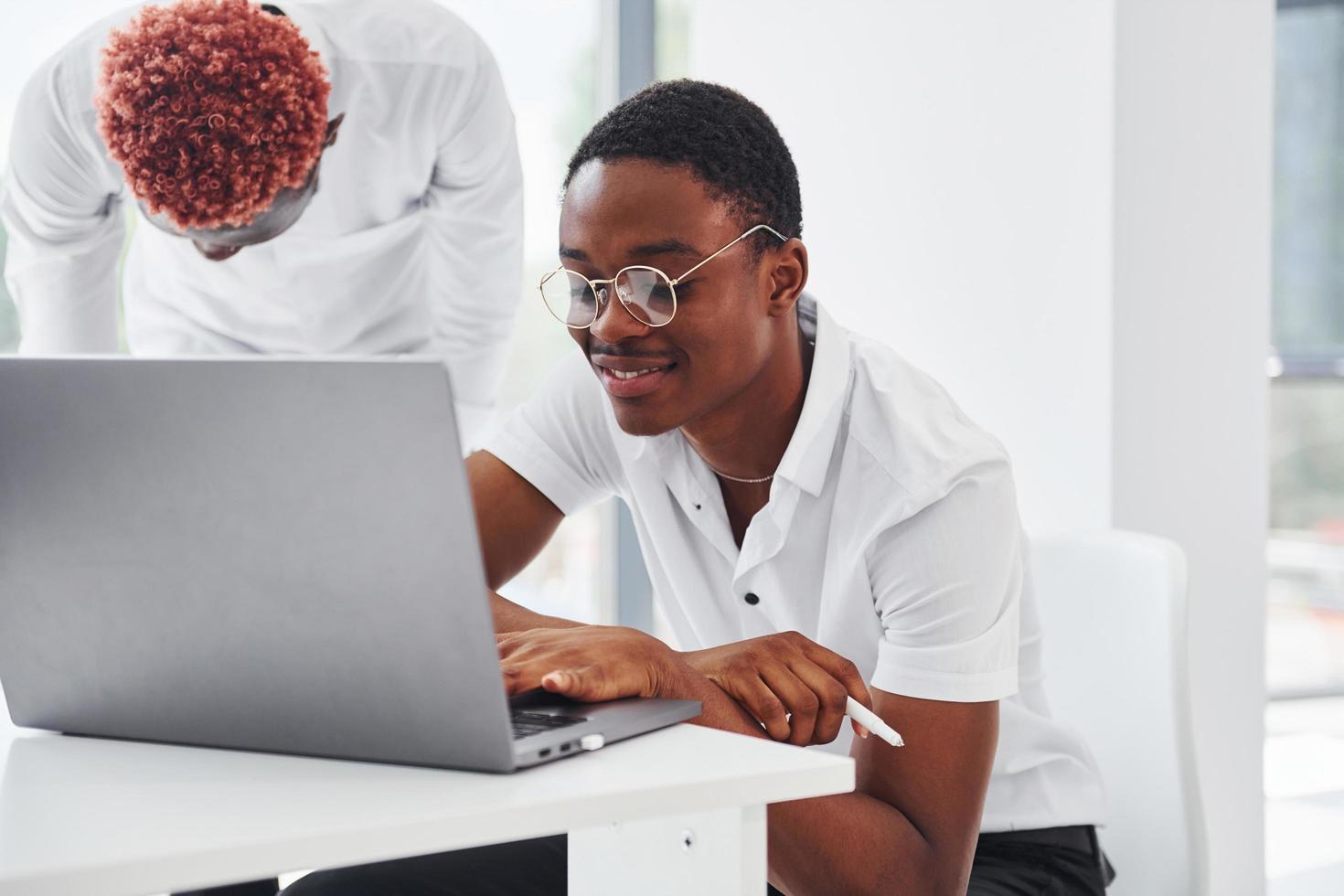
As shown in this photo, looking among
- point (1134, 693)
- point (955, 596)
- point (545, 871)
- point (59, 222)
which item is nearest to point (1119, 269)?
point (1134, 693)

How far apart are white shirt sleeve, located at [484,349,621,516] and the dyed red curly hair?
2.35 feet

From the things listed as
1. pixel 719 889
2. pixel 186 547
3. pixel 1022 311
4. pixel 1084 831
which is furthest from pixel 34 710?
pixel 1022 311

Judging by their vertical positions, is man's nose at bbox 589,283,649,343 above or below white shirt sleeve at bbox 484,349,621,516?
above

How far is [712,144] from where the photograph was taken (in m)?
1.26

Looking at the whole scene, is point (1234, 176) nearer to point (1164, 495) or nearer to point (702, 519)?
point (1164, 495)

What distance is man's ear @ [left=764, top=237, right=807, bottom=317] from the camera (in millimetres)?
1314

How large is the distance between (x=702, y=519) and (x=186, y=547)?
0.74 m

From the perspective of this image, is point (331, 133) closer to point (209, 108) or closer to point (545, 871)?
point (209, 108)

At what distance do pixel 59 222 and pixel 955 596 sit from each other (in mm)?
1535

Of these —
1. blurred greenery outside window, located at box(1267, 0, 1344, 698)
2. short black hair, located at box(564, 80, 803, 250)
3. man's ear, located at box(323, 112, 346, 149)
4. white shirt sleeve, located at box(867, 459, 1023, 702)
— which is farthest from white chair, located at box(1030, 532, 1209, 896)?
blurred greenery outside window, located at box(1267, 0, 1344, 698)

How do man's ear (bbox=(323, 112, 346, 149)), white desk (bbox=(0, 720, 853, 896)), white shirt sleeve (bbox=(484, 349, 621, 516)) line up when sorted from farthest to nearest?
man's ear (bbox=(323, 112, 346, 149)) → white shirt sleeve (bbox=(484, 349, 621, 516)) → white desk (bbox=(0, 720, 853, 896))

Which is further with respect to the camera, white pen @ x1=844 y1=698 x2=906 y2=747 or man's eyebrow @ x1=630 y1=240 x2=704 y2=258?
man's eyebrow @ x1=630 y1=240 x2=704 y2=258

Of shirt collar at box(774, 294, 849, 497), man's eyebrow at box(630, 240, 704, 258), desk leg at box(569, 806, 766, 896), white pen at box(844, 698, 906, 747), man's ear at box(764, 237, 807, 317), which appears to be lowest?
desk leg at box(569, 806, 766, 896)

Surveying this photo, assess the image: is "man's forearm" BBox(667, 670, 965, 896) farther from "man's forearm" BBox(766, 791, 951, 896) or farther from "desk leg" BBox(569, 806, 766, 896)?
"desk leg" BBox(569, 806, 766, 896)
